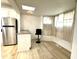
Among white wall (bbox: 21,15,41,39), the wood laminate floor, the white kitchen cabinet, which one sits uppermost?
white wall (bbox: 21,15,41,39)

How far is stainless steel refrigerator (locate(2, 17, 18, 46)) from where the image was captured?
5.92 meters

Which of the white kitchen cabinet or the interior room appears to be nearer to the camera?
the interior room

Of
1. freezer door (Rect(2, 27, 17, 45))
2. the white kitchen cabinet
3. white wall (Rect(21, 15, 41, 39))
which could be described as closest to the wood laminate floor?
the white kitchen cabinet

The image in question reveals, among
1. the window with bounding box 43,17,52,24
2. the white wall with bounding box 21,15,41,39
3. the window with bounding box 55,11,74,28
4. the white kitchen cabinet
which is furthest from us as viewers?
the window with bounding box 43,17,52,24

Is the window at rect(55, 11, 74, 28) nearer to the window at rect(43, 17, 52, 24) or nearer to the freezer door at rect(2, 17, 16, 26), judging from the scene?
the window at rect(43, 17, 52, 24)

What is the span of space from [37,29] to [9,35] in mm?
2281

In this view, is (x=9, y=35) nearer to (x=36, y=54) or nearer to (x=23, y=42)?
(x=23, y=42)

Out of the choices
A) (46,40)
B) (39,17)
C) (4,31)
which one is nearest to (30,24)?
(39,17)

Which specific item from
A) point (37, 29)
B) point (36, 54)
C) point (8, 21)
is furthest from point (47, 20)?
point (36, 54)

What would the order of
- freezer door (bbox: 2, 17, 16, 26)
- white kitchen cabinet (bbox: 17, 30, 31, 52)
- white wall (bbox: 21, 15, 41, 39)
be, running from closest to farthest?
white kitchen cabinet (bbox: 17, 30, 31, 52)
freezer door (bbox: 2, 17, 16, 26)
white wall (bbox: 21, 15, 41, 39)

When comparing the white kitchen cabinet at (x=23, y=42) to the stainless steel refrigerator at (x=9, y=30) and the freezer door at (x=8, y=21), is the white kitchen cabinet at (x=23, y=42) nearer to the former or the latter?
the stainless steel refrigerator at (x=9, y=30)

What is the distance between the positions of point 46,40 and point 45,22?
5.30ft

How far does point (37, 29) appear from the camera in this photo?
286 inches

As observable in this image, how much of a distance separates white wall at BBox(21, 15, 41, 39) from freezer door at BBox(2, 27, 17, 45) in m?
1.70
